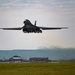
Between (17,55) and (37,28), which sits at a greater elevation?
(37,28)

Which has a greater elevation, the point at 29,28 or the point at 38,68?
the point at 29,28

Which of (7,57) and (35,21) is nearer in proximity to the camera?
(35,21)

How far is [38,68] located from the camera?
77.6 feet

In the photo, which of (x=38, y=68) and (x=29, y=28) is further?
(x=38, y=68)

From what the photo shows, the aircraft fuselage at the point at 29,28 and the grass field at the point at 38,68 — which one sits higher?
the aircraft fuselage at the point at 29,28

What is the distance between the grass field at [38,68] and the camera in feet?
71.9

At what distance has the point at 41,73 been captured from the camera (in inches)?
854

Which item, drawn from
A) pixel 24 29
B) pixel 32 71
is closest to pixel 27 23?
pixel 24 29

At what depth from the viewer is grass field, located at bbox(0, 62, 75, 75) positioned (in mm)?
21906

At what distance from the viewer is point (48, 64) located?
25500 millimetres

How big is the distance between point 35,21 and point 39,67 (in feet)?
12.4

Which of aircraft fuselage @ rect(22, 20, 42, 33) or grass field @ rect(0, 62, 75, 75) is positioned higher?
aircraft fuselage @ rect(22, 20, 42, 33)

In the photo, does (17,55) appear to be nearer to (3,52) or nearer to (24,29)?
(3,52)

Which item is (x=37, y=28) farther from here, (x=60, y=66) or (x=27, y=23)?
(x=60, y=66)
